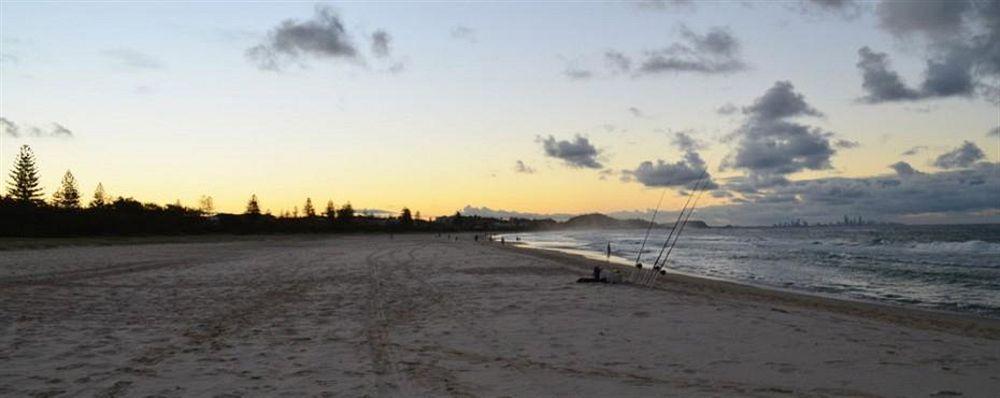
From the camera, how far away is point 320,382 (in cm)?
616

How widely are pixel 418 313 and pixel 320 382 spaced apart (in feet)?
15.9

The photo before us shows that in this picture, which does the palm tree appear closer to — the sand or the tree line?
the tree line

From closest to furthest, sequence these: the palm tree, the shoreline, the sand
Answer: the sand < the shoreline < the palm tree

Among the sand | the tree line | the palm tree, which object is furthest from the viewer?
the palm tree

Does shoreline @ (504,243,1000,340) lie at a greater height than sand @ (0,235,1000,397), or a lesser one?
lesser

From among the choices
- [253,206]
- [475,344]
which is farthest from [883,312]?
[253,206]

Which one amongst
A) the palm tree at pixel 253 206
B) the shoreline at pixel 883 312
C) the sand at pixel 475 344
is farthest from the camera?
the palm tree at pixel 253 206

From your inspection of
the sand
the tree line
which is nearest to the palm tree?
the tree line

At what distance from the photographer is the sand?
610 centimetres

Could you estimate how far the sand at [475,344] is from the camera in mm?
6102

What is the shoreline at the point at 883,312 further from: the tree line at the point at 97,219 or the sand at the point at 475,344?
the tree line at the point at 97,219

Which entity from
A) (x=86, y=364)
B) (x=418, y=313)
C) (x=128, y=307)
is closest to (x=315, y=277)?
(x=128, y=307)

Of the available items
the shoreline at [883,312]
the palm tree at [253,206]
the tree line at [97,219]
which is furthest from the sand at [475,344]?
the palm tree at [253,206]

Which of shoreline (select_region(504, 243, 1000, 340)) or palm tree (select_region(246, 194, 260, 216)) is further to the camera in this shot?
palm tree (select_region(246, 194, 260, 216))
